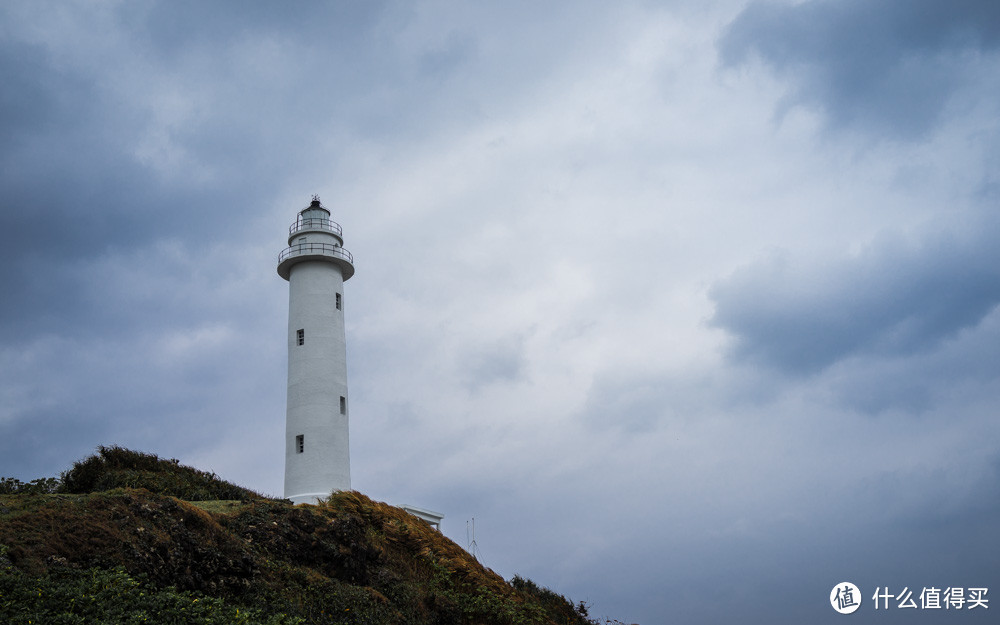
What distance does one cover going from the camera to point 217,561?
15492 mm

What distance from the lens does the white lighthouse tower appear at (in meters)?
31.2

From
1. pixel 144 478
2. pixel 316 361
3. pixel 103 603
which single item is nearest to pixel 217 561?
pixel 103 603

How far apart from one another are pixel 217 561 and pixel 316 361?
17.4m

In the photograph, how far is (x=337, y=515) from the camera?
1997 cm

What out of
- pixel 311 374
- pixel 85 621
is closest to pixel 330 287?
pixel 311 374

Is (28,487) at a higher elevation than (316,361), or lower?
lower

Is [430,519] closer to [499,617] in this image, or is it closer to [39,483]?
[499,617]

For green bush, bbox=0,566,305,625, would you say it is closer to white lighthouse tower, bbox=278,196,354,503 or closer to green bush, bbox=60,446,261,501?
green bush, bbox=60,446,261,501

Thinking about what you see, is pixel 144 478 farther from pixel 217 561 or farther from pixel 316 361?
pixel 316 361

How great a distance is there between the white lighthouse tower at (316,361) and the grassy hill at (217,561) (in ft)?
27.4

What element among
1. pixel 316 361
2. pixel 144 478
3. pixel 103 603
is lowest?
pixel 103 603

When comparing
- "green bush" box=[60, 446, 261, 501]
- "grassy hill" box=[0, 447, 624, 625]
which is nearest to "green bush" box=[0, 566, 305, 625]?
"grassy hill" box=[0, 447, 624, 625]

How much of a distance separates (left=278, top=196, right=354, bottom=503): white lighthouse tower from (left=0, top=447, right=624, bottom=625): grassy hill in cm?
834

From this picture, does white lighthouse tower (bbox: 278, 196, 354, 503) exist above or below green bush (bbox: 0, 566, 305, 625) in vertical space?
above
